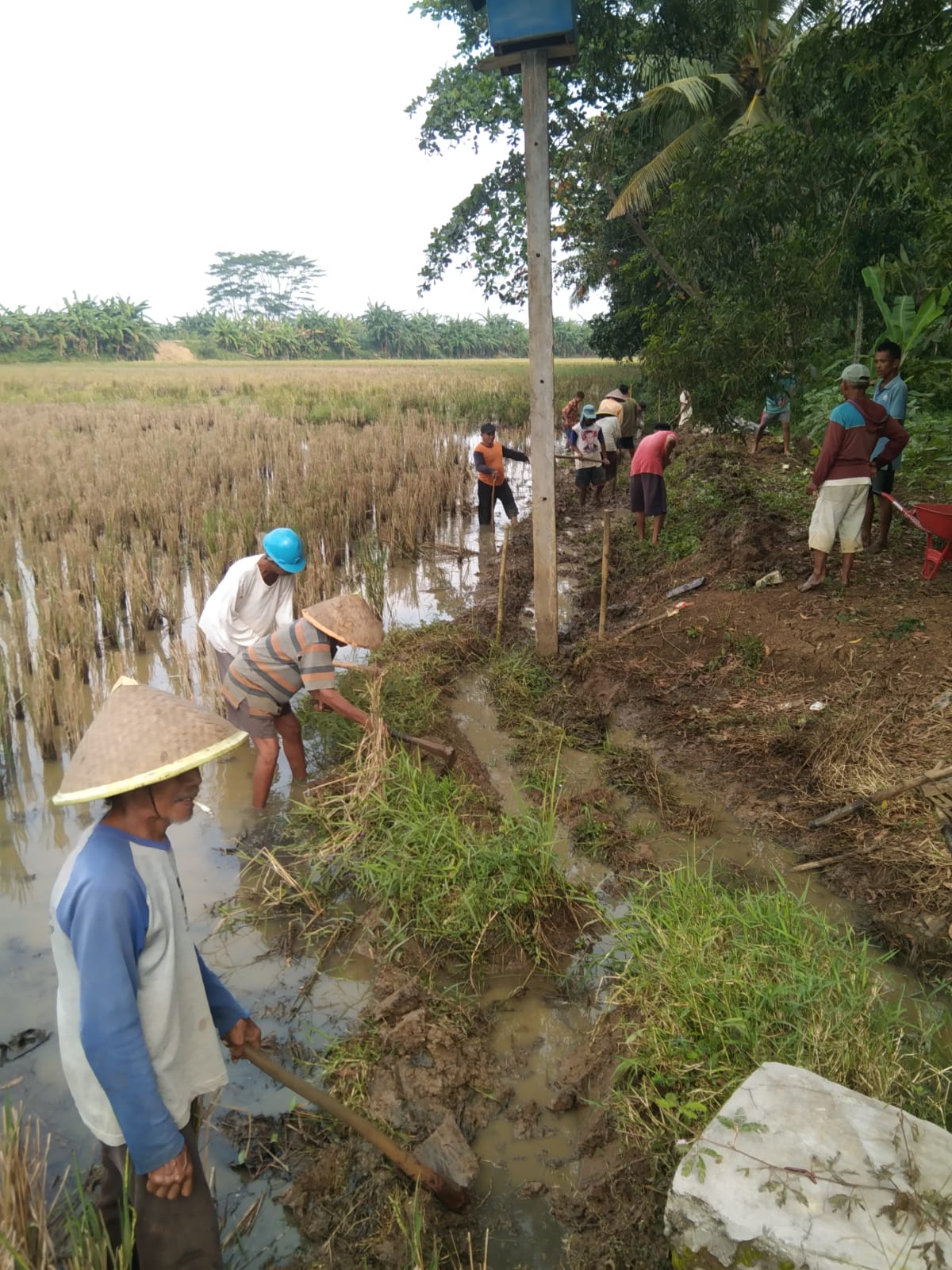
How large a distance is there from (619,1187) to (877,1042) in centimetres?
86

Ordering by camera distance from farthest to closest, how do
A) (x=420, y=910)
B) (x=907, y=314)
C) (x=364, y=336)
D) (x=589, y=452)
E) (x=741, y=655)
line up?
1. (x=364, y=336)
2. (x=589, y=452)
3. (x=907, y=314)
4. (x=741, y=655)
5. (x=420, y=910)

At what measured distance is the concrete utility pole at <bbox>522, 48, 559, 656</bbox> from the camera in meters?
5.04

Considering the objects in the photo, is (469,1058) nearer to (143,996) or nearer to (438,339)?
(143,996)

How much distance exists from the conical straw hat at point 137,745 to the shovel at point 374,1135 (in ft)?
2.78

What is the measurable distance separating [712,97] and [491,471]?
8.16m

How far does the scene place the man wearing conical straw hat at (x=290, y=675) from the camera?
3801mm

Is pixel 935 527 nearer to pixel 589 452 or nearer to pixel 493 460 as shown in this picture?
pixel 493 460

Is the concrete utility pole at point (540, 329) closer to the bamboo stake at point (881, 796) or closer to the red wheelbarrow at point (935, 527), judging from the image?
the red wheelbarrow at point (935, 527)

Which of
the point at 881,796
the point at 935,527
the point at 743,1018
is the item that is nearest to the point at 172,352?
the point at 935,527

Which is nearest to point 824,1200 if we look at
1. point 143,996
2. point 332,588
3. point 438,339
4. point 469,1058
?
point 469,1058

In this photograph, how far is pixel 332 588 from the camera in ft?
23.7

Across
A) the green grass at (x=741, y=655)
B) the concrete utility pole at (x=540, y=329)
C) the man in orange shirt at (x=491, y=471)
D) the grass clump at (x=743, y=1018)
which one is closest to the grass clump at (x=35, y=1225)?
the grass clump at (x=743, y=1018)

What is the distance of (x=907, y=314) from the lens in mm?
9852

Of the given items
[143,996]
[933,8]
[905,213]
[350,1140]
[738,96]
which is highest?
[738,96]
